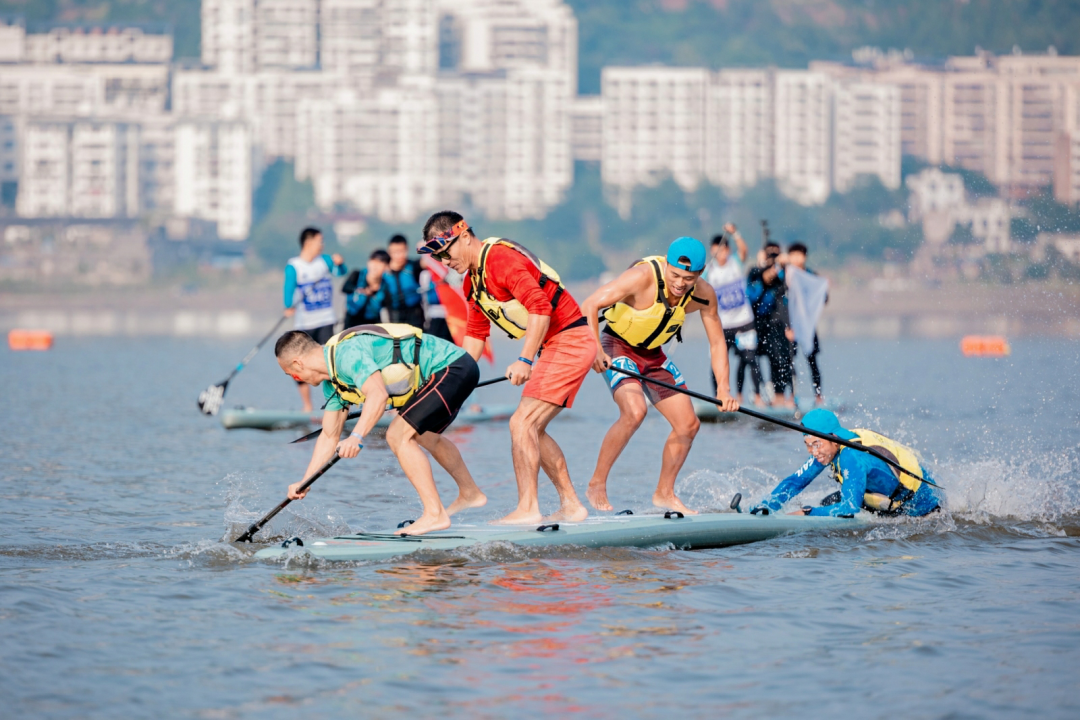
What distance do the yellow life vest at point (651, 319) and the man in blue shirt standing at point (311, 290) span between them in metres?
6.79

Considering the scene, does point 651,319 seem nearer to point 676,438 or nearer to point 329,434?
point 676,438

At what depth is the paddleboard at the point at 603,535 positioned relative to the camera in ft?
29.0

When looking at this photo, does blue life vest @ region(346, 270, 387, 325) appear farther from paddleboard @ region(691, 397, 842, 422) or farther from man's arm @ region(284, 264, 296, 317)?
paddleboard @ region(691, 397, 842, 422)

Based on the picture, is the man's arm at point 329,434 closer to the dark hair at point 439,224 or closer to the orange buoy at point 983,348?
the dark hair at point 439,224

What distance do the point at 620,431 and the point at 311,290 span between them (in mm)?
7146

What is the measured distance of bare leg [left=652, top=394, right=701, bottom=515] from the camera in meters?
9.88

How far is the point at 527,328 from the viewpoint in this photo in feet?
29.4

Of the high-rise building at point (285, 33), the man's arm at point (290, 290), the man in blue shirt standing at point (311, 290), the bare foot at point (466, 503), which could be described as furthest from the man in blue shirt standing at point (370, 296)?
the high-rise building at point (285, 33)

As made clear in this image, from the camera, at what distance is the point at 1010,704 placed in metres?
6.46

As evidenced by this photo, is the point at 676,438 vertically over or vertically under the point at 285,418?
over

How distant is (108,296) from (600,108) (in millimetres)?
73875

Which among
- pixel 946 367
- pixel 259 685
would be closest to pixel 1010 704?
pixel 259 685

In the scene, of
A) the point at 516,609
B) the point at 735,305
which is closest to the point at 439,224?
the point at 516,609

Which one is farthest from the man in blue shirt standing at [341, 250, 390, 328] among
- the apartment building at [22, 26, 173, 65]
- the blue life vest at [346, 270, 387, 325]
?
the apartment building at [22, 26, 173, 65]
